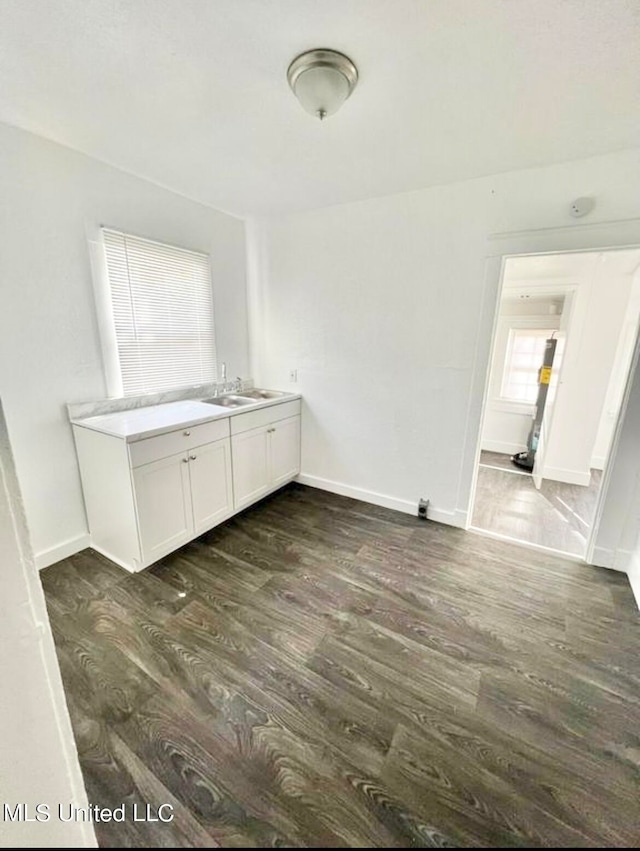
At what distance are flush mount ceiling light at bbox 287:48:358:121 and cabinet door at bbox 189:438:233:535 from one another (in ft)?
6.24

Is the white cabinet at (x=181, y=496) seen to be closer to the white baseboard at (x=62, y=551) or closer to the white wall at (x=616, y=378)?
the white baseboard at (x=62, y=551)

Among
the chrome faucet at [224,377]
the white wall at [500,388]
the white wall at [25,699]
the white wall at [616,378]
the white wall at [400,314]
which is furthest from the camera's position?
the white wall at [500,388]

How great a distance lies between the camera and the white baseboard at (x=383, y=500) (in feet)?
8.82

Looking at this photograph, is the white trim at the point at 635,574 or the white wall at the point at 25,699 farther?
the white trim at the point at 635,574

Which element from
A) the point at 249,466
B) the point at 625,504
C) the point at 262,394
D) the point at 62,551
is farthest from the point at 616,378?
the point at 62,551

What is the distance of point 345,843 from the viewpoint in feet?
3.29

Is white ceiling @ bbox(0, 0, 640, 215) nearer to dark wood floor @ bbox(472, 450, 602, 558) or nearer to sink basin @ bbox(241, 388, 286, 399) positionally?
sink basin @ bbox(241, 388, 286, 399)

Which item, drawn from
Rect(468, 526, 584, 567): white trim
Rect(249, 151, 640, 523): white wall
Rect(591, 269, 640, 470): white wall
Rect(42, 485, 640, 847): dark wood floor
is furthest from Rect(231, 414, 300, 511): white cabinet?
Rect(591, 269, 640, 470): white wall

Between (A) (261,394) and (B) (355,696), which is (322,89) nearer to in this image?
(A) (261,394)

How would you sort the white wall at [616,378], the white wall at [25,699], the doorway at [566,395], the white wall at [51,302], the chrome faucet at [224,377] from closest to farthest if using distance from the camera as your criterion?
the white wall at [25,699] → the white wall at [51,302] → the doorway at [566,395] → the chrome faucet at [224,377] → the white wall at [616,378]

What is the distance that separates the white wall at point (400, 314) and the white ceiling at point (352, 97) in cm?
22

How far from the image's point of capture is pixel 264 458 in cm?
291

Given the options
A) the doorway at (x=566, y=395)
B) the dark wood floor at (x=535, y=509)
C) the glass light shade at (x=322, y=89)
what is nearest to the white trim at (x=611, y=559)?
the dark wood floor at (x=535, y=509)

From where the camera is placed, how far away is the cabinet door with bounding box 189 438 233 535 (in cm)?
230
